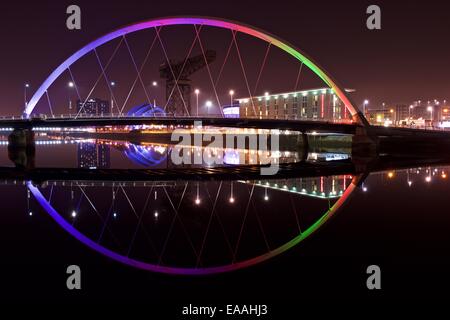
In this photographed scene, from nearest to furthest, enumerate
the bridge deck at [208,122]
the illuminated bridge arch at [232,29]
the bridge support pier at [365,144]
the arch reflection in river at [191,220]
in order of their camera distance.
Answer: the arch reflection in river at [191,220], the bridge deck at [208,122], the illuminated bridge arch at [232,29], the bridge support pier at [365,144]

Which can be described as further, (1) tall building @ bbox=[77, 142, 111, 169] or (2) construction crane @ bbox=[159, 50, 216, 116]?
(2) construction crane @ bbox=[159, 50, 216, 116]

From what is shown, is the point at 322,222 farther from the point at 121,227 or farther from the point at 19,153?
the point at 19,153

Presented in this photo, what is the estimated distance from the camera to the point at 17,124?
53.8 m

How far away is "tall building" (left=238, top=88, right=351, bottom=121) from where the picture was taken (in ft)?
283

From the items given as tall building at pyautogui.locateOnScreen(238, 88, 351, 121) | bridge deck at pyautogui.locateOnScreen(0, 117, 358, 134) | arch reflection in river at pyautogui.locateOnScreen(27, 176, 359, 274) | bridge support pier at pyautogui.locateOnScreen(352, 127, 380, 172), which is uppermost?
tall building at pyautogui.locateOnScreen(238, 88, 351, 121)

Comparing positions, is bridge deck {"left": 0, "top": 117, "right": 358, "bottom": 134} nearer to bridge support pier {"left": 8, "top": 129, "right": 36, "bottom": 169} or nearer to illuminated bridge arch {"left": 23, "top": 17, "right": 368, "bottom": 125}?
illuminated bridge arch {"left": 23, "top": 17, "right": 368, "bottom": 125}

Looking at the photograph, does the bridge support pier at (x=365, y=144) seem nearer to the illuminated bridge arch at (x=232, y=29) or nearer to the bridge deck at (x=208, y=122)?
the bridge deck at (x=208, y=122)

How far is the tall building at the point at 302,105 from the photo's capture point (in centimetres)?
8612

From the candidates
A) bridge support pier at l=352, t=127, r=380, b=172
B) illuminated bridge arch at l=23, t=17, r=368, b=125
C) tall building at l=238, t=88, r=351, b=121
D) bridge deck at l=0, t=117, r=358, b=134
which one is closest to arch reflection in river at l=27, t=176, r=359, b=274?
bridge deck at l=0, t=117, r=358, b=134

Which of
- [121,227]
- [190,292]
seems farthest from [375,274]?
[121,227]

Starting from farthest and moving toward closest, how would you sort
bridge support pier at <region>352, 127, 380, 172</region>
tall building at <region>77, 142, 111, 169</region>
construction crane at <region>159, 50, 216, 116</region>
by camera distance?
1. construction crane at <region>159, 50, 216, 116</region>
2. bridge support pier at <region>352, 127, 380, 172</region>
3. tall building at <region>77, 142, 111, 169</region>

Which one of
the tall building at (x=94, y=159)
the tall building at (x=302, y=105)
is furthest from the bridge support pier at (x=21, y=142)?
the tall building at (x=302, y=105)

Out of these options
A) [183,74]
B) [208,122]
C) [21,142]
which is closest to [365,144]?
[208,122]

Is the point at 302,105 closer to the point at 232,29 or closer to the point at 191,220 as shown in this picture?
the point at 232,29
